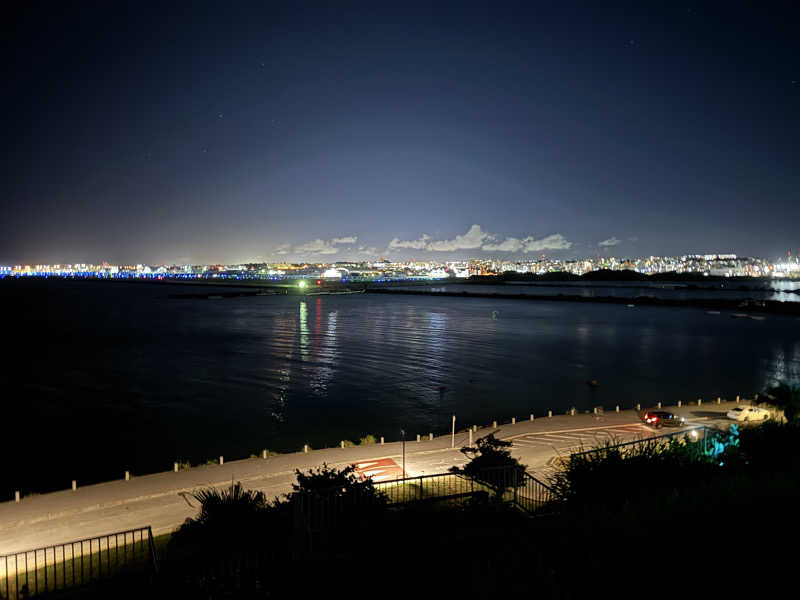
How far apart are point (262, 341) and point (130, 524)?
46693 mm

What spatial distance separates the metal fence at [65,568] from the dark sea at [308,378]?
11282 millimetres

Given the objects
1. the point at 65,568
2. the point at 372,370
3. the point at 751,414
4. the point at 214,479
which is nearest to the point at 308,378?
the point at 372,370

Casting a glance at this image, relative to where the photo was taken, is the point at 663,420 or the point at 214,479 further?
the point at 663,420

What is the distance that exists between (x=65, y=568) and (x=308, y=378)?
94.6ft

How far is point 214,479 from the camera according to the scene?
15.9 m

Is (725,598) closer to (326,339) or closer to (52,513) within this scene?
(52,513)

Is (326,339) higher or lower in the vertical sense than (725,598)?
lower

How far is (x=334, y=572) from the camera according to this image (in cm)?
632

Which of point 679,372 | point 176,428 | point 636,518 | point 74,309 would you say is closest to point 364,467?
point 636,518

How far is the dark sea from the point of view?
2603cm

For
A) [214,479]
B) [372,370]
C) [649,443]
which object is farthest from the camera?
[372,370]

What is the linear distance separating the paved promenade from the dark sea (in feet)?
22.0

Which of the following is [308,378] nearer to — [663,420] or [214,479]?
[214,479]

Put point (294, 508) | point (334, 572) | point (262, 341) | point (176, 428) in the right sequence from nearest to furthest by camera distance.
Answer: point (334, 572), point (294, 508), point (176, 428), point (262, 341)
